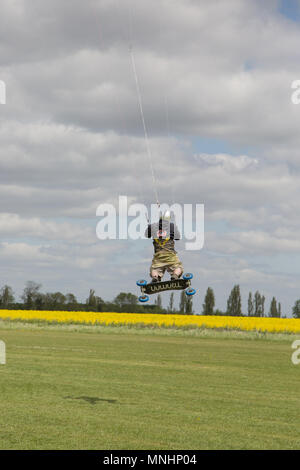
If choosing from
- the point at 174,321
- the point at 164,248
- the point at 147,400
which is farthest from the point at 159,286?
the point at 174,321

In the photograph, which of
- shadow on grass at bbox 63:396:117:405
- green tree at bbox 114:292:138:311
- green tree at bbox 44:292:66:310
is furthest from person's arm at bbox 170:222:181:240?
green tree at bbox 44:292:66:310

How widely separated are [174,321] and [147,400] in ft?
127

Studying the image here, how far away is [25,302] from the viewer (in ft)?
284

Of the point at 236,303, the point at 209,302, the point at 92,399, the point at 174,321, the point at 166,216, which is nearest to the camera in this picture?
the point at 166,216

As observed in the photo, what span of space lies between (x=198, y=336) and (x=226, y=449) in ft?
121

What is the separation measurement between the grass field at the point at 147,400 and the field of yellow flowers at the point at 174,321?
1873 cm

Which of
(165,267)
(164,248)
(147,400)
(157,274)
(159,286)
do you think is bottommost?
(147,400)

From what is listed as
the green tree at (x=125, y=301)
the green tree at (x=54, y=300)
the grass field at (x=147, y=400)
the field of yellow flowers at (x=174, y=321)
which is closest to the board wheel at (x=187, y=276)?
the grass field at (x=147, y=400)

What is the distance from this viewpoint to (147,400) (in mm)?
17203

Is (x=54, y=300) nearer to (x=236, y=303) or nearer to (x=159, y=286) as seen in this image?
(x=236, y=303)

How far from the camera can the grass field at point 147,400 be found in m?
12.5

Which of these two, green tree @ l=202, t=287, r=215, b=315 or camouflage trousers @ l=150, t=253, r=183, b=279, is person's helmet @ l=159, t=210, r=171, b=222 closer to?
camouflage trousers @ l=150, t=253, r=183, b=279

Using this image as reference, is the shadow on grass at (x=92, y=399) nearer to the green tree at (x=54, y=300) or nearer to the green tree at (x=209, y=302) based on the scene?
the green tree at (x=209, y=302)

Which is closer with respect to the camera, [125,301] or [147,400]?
[147,400]
